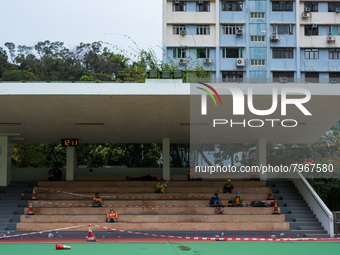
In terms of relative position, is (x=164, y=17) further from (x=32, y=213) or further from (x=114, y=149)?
(x=32, y=213)

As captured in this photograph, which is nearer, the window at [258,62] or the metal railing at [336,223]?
the metal railing at [336,223]

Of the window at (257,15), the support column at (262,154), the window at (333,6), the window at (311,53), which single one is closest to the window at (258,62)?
the window at (257,15)

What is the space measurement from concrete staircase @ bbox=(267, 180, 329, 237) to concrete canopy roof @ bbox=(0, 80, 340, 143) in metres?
2.93

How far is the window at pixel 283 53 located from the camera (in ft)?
179

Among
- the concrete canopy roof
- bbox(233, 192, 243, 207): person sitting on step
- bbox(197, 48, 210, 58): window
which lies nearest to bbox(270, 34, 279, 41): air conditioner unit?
bbox(197, 48, 210, 58): window

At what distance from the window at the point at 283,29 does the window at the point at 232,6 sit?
414 centimetres

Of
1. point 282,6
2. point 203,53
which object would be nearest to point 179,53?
point 203,53

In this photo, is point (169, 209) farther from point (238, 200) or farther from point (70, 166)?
point (70, 166)

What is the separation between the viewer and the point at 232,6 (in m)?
55.0

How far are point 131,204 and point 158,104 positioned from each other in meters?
6.49

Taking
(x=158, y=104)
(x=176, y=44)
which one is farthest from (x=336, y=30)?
(x=158, y=104)

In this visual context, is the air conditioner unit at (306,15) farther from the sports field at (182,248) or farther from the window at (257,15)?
the sports field at (182,248)

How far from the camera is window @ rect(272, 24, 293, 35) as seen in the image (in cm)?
5491

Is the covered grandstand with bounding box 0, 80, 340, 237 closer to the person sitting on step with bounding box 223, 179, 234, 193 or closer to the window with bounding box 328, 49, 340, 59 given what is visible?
the person sitting on step with bounding box 223, 179, 234, 193
